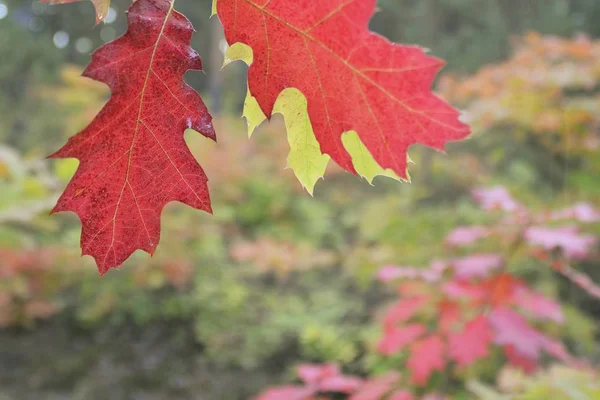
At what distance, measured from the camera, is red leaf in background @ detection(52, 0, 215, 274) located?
308mm

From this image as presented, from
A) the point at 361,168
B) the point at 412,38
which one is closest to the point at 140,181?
the point at 361,168

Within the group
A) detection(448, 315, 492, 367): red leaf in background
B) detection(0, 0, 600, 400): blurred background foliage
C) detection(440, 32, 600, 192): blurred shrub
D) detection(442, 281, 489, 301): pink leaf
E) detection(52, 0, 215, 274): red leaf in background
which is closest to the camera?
detection(52, 0, 215, 274): red leaf in background

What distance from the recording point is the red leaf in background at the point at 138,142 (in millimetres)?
308

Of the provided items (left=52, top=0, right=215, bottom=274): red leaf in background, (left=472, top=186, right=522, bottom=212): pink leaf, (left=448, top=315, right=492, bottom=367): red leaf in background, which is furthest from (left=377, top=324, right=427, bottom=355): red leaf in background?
(left=52, top=0, right=215, bottom=274): red leaf in background

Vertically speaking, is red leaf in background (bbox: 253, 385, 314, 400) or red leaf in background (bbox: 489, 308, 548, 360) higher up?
red leaf in background (bbox: 489, 308, 548, 360)

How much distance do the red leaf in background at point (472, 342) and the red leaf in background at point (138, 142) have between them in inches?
46.3

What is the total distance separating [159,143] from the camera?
1.05ft

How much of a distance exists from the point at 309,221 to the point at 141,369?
2302 millimetres

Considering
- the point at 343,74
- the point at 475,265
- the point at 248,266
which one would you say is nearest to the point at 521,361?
the point at 475,265

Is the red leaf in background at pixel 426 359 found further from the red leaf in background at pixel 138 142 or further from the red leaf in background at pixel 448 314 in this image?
the red leaf in background at pixel 138 142

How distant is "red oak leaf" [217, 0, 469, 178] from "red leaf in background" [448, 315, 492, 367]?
1102 millimetres

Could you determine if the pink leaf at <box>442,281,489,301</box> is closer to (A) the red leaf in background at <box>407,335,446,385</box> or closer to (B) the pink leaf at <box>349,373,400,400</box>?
(A) the red leaf in background at <box>407,335,446,385</box>

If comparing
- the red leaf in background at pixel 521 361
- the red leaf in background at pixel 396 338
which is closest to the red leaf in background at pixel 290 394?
the red leaf in background at pixel 396 338

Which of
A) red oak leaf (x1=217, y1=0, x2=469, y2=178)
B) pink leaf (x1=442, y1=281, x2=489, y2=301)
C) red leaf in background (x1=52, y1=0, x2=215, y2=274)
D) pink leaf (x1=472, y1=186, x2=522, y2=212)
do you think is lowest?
red leaf in background (x1=52, y1=0, x2=215, y2=274)
